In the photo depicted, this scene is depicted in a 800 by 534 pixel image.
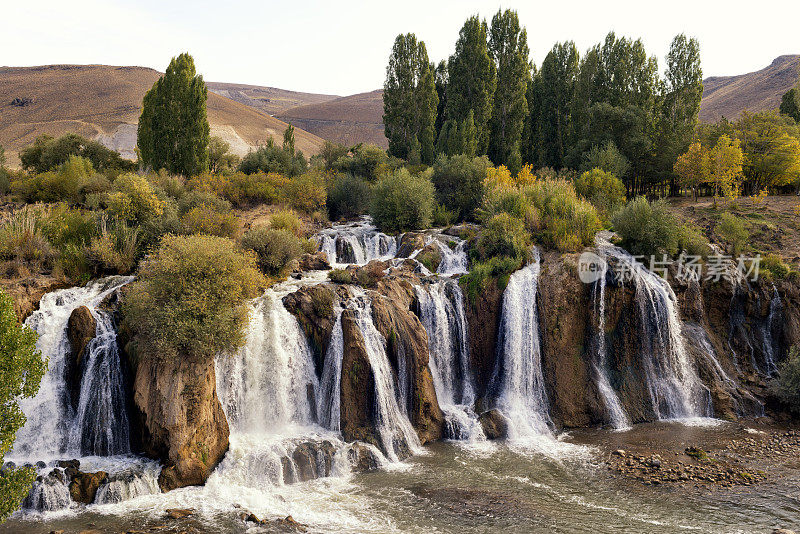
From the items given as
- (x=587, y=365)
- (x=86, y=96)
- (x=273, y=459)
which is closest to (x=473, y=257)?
(x=587, y=365)

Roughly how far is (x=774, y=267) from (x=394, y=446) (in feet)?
56.1

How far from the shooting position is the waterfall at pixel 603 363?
16266 mm

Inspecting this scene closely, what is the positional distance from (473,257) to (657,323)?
722 cm

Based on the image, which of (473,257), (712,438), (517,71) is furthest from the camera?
(517,71)

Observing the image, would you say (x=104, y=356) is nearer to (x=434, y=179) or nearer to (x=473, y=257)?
(x=473, y=257)

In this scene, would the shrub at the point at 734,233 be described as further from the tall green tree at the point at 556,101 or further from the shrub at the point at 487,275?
the tall green tree at the point at 556,101

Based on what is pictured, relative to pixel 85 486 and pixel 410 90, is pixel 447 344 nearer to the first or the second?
pixel 85 486

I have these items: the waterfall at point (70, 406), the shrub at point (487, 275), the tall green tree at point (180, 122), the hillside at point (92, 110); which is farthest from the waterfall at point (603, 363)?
the hillside at point (92, 110)

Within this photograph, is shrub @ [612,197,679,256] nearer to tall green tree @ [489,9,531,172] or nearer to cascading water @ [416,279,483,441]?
cascading water @ [416,279,483,441]

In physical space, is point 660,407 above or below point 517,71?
below

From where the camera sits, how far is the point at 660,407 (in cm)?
1673

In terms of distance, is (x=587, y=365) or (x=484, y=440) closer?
(x=484, y=440)

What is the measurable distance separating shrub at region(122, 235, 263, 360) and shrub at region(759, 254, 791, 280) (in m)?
19.9

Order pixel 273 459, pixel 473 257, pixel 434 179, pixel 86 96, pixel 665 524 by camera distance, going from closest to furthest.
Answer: pixel 665 524 < pixel 273 459 < pixel 473 257 < pixel 434 179 < pixel 86 96
